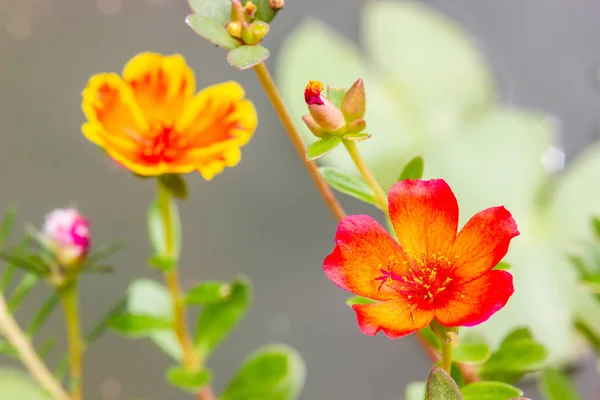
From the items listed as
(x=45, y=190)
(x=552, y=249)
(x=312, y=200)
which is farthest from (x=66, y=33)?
(x=552, y=249)

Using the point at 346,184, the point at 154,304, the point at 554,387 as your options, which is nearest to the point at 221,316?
the point at 154,304

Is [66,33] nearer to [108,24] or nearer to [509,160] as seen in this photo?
[108,24]

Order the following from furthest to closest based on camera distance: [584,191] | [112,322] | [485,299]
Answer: [584,191] → [112,322] → [485,299]

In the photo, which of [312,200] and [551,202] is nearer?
[551,202]

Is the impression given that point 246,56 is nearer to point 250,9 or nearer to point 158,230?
point 250,9

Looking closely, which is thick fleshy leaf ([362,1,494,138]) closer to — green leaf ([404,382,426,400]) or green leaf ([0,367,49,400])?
green leaf ([404,382,426,400])
